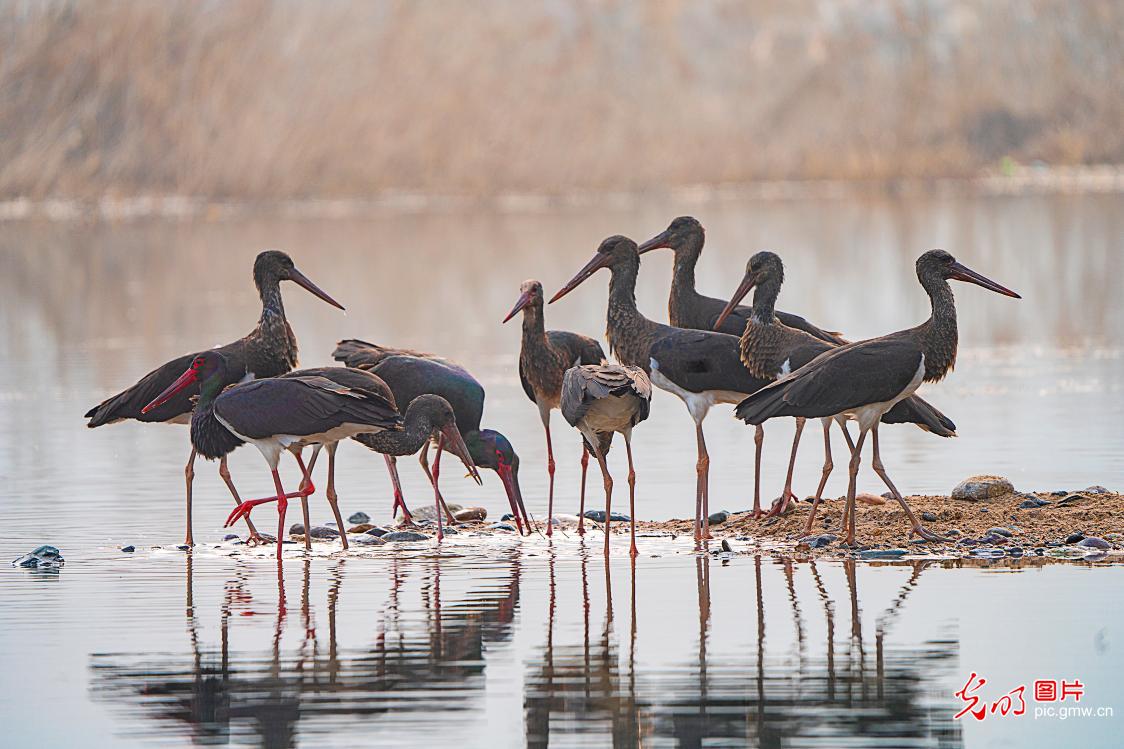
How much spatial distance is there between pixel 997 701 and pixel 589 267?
5.98 meters

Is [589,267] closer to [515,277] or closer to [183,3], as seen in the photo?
[515,277]

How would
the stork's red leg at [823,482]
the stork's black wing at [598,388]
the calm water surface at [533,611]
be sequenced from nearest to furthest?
the calm water surface at [533,611] → the stork's black wing at [598,388] → the stork's red leg at [823,482]

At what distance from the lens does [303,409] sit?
11109 mm

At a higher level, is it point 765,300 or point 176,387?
point 765,300

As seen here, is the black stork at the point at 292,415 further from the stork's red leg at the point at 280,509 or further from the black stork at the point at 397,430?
the black stork at the point at 397,430

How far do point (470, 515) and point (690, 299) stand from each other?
2.22 meters

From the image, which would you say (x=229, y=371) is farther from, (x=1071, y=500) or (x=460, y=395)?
(x=1071, y=500)

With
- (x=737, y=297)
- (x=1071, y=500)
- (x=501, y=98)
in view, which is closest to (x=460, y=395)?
(x=737, y=297)

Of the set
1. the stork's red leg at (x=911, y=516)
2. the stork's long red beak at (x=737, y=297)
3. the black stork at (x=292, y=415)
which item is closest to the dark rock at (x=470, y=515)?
the black stork at (x=292, y=415)

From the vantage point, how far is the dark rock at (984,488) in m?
11.9

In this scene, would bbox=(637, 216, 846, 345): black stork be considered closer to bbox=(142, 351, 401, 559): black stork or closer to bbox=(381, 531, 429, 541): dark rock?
bbox=(381, 531, 429, 541): dark rock

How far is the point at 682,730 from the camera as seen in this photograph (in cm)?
746

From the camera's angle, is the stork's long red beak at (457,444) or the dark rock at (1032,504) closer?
the dark rock at (1032,504)

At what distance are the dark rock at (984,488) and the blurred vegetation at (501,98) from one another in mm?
42169
